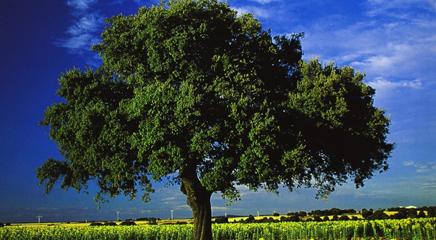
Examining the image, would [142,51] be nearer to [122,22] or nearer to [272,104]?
[122,22]

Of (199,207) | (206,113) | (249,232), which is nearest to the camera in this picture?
(206,113)

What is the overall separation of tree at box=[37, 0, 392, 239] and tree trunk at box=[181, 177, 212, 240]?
6cm

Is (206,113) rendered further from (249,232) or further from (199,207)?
(249,232)

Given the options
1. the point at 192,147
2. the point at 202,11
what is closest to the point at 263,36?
the point at 202,11

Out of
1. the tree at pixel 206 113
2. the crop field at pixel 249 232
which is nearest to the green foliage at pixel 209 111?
the tree at pixel 206 113

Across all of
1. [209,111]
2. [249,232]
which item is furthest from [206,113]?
[249,232]

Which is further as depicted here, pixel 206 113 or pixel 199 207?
pixel 199 207

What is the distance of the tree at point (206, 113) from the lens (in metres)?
27.6

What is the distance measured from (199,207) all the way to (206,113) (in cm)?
779

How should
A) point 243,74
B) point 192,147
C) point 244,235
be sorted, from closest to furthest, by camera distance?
1. point 192,147
2. point 243,74
3. point 244,235

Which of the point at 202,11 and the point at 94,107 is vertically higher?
the point at 202,11

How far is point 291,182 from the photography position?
3142 centimetres

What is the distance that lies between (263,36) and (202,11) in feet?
13.7

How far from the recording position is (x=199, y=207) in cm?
3278
